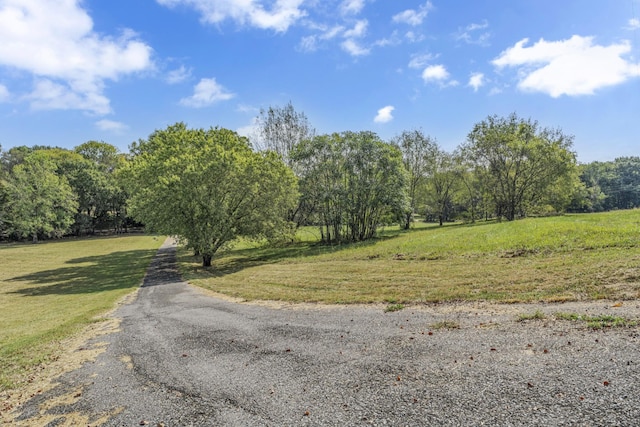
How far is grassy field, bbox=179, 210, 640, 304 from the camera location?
934 cm

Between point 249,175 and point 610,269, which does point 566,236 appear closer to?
point 610,269

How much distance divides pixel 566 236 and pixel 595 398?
14854 millimetres

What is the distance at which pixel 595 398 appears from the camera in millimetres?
4234

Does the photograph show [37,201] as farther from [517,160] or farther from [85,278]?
[517,160]

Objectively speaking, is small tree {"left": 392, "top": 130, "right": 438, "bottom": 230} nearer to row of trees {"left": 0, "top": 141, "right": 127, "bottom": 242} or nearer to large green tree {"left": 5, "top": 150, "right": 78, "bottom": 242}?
row of trees {"left": 0, "top": 141, "right": 127, "bottom": 242}

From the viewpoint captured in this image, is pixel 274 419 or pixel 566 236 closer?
pixel 274 419

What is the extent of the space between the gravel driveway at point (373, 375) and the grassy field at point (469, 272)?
59.0 inches

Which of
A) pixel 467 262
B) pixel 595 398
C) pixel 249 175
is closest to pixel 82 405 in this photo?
pixel 595 398

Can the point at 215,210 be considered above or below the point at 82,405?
above

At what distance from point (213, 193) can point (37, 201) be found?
47906 mm

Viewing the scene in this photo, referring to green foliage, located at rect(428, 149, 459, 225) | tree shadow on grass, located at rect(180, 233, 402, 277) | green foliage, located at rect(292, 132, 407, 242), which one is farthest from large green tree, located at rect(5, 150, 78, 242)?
green foliage, located at rect(428, 149, 459, 225)

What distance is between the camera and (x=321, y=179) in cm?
2959

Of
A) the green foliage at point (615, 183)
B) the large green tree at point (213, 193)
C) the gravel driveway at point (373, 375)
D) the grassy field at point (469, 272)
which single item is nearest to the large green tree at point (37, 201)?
the large green tree at point (213, 193)

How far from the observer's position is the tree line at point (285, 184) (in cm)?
2241
